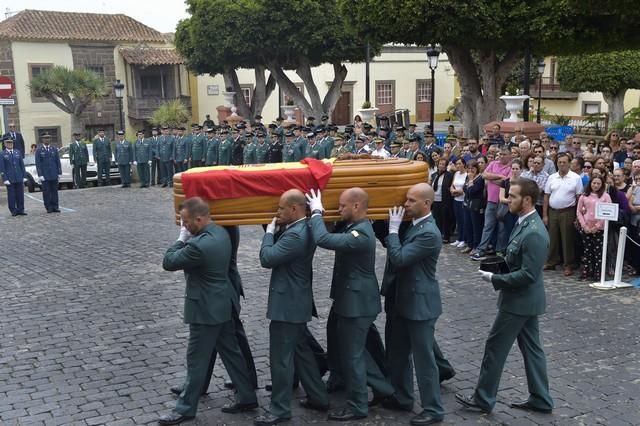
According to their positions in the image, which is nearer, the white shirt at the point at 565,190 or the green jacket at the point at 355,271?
the green jacket at the point at 355,271

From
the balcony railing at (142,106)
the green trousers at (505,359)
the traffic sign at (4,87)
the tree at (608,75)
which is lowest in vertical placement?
the green trousers at (505,359)

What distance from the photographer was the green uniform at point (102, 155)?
21.1m

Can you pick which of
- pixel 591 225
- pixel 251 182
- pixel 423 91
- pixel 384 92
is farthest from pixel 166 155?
pixel 423 91

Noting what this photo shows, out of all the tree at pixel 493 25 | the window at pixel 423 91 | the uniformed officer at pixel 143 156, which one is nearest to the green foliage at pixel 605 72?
the window at pixel 423 91

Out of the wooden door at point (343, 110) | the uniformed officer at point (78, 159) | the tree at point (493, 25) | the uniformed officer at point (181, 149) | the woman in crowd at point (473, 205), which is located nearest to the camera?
the woman in crowd at point (473, 205)

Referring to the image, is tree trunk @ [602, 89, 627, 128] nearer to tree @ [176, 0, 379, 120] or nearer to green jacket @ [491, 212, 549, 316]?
tree @ [176, 0, 379, 120]

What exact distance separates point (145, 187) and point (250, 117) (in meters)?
11.9

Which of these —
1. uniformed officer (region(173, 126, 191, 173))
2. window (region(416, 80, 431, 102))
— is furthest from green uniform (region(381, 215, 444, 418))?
window (region(416, 80, 431, 102))

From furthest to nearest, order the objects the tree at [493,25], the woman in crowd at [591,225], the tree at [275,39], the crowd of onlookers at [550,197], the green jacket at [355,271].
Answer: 1. the tree at [275,39]
2. the tree at [493,25]
3. the crowd of onlookers at [550,197]
4. the woman in crowd at [591,225]
5. the green jacket at [355,271]

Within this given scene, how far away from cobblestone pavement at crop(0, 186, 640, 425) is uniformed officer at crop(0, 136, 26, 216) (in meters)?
3.85

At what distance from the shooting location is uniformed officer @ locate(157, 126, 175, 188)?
66.3 feet

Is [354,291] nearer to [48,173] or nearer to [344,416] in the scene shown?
[344,416]

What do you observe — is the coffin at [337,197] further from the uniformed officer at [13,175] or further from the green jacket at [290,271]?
the uniformed officer at [13,175]

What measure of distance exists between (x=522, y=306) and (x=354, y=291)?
1.32m
